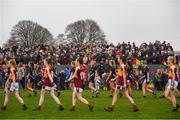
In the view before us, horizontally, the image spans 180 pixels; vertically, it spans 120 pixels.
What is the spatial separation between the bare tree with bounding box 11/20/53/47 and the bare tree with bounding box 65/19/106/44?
14.9ft

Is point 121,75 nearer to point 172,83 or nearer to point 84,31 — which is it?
point 172,83

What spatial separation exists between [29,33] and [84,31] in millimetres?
9885

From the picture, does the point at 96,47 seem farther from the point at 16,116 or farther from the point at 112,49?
the point at 16,116

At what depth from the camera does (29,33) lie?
7456 centimetres

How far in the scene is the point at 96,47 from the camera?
34.8 meters

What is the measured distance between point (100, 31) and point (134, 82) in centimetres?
4490

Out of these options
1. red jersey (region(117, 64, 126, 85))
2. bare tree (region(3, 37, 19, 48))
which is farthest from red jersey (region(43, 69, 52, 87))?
bare tree (region(3, 37, 19, 48))

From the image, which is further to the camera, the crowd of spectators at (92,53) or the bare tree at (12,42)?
the bare tree at (12,42)

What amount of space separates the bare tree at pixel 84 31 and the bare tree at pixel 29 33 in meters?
4.55

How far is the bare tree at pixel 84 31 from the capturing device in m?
75.2

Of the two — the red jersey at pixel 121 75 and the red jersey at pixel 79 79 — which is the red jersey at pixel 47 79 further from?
the red jersey at pixel 121 75

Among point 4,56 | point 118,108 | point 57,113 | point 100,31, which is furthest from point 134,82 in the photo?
point 100,31

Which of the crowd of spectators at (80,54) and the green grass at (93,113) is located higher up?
the crowd of spectators at (80,54)

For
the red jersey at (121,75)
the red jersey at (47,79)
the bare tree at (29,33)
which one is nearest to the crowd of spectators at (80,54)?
the red jersey at (47,79)
